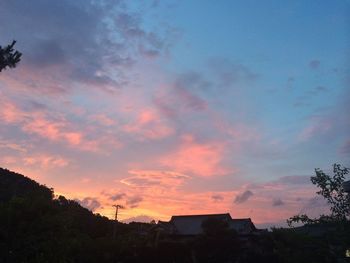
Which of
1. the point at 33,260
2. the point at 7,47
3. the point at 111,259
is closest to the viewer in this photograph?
the point at 7,47

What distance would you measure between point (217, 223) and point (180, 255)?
5.26 meters

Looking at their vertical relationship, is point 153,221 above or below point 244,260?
above

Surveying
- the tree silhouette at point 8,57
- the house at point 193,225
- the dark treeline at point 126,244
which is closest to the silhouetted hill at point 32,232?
the dark treeline at point 126,244

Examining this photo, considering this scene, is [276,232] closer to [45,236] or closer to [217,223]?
[45,236]

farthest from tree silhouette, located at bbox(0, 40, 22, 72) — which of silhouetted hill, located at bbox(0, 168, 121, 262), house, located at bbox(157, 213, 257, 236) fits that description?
house, located at bbox(157, 213, 257, 236)

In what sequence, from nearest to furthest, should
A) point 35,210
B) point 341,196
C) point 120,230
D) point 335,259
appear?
point 341,196, point 335,259, point 35,210, point 120,230

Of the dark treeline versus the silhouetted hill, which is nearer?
the dark treeline

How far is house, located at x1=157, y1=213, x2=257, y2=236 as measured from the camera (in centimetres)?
6233

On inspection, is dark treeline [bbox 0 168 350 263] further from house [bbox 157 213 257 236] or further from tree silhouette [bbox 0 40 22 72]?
house [bbox 157 213 257 236]

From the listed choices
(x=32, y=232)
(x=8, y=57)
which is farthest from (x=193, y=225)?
(x=8, y=57)

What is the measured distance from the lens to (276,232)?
22297 millimetres

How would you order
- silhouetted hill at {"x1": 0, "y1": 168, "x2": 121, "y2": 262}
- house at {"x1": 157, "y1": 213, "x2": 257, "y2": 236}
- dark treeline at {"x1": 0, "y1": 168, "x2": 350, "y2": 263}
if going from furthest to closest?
house at {"x1": 157, "y1": 213, "x2": 257, "y2": 236} < silhouetted hill at {"x1": 0, "y1": 168, "x2": 121, "y2": 262} < dark treeline at {"x1": 0, "y1": 168, "x2": 350, "y2": 263}

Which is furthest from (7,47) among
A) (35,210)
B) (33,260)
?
(33,260)

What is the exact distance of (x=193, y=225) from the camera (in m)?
65.4
